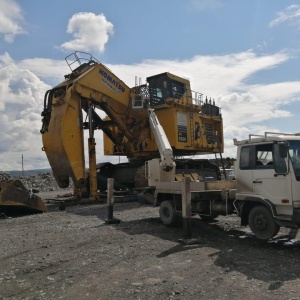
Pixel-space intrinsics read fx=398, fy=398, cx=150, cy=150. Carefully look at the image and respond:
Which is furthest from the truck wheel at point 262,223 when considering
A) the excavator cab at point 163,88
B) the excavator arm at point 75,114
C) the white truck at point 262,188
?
the excavator cab at point 163,88

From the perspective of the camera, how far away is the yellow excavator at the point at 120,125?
16016 millimetres

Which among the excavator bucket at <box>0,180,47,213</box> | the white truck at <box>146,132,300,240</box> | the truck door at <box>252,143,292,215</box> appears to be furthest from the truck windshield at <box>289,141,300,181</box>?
the excavator bucket at <box>0,180,47,213</box>

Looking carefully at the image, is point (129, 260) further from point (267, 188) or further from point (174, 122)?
point (174, 122)

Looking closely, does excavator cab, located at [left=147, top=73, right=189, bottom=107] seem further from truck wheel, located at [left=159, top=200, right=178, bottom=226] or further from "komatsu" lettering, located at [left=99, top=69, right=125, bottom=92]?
truck wheel, located at [left=159, top=200, right=178, bottom=226]

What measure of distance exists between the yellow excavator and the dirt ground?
17.4 ft

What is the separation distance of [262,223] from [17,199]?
29.6 ft

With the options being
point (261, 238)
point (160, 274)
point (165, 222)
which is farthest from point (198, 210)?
point (160, 274)

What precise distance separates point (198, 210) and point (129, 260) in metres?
3.36

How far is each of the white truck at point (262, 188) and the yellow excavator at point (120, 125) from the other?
7591mm

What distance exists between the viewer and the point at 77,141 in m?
16.1

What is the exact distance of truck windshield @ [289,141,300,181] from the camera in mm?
7683

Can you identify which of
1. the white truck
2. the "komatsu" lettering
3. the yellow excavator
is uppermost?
the "komatsu" lettering

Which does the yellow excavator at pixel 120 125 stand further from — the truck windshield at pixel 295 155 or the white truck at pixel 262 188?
the truck windshield at pixel 295 155

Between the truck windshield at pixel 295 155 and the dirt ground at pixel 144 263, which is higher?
the truck windshield at pixel 295 155
